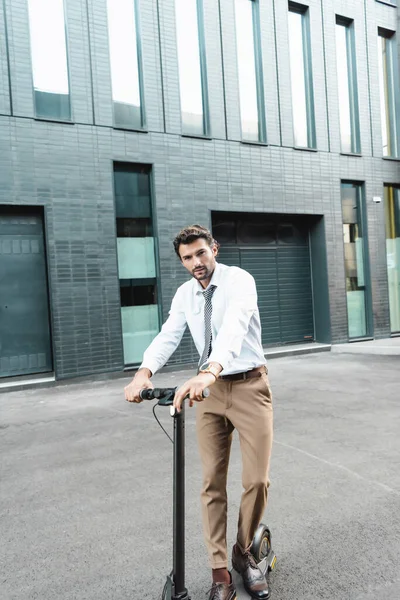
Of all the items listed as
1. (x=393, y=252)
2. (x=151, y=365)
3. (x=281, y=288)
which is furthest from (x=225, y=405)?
(x=393, y=252)

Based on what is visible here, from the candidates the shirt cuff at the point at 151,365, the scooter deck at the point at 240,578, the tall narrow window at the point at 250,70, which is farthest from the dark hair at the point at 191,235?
the tall narrow window at the point at 250,70

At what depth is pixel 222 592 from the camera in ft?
8.62

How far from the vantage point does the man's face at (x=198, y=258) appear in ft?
9.13

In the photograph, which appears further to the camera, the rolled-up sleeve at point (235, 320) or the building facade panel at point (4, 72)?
the building facade panel at point (4, 72)

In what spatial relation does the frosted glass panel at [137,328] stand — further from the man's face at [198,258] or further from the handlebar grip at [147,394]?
the handlebar grip at [147,394]

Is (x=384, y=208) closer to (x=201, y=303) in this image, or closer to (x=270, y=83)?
(x=270, y=83)

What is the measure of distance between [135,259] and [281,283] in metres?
4.33

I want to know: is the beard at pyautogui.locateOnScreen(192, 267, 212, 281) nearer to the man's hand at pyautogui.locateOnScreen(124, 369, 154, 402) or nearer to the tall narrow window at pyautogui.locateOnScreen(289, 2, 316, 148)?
the man's hand at pyautogui.locateOnScreen(124, 369, 154, 402)

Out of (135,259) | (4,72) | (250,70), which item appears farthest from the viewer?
(250,70)

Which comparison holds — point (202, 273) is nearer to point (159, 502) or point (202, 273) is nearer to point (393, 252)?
point (159, 502)

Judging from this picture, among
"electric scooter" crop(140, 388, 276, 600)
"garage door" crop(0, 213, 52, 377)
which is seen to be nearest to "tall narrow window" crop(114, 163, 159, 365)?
"garage door" crop(0, 213, 52, 377)

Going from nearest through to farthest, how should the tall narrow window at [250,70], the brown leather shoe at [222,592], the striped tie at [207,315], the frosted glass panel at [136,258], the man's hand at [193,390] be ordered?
1. the man's hand at [193,390]
2. the brown leather shoe at [222,592]
3. the striped tie at [207,315]
4. the frosted glass panel at [136,258]
5. the tall narrow window at [250,70]

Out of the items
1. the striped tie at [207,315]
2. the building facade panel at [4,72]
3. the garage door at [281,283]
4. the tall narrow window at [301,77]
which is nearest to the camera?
the striped tie at [207,315]

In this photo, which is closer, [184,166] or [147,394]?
[147,394]
